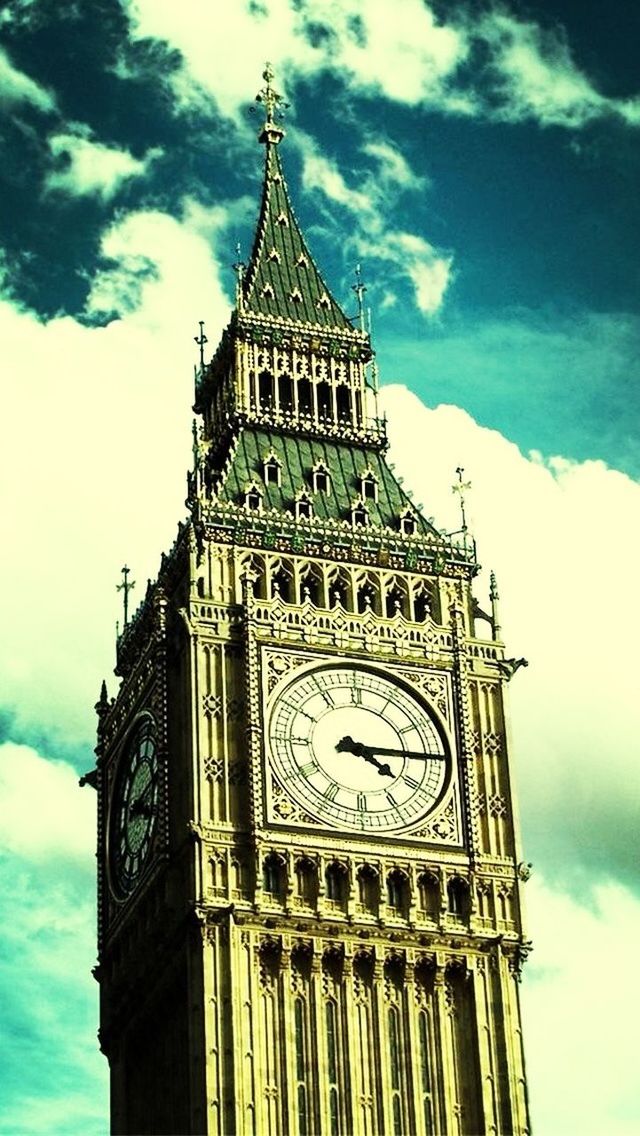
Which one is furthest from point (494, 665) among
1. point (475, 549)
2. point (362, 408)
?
point (362, 408)

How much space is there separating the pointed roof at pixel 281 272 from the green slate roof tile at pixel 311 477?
169 inches

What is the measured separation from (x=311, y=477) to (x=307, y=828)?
11.5 metres

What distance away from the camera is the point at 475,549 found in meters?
77.6

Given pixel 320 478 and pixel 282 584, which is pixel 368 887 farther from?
pixel 320 478

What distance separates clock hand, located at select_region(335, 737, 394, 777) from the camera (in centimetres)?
7181

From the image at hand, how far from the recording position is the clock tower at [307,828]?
68312mm

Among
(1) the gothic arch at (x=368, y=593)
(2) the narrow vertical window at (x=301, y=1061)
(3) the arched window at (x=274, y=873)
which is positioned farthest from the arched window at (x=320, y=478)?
(2) the narrow vertical window at (x=301, y=1061)

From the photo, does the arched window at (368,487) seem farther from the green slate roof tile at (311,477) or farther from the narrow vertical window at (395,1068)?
the narrow vertical window at (395,1068)

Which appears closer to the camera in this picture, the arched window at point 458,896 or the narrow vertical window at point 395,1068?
the narrow vertical window at point 395,1068

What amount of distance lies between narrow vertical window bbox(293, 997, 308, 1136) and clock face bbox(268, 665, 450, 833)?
4516 mm

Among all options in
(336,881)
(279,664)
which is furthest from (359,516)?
(336,881)

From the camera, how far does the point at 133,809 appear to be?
73625 millimetres

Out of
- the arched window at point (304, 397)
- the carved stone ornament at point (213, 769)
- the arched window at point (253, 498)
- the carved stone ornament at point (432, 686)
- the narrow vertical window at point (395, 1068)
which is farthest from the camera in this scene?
the arched window at point (304, 397)

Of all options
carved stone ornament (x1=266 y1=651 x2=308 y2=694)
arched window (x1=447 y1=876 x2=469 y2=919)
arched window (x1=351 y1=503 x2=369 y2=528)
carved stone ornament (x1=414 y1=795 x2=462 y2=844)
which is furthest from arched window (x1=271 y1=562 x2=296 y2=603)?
arched window (x1=447 y1=876 x2=469 y2=919)
